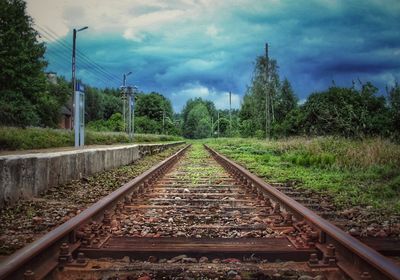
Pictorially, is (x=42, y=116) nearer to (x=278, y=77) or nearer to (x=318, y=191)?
(x=278, y=77)

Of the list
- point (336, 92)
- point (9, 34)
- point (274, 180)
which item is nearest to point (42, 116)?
point (9, 34)

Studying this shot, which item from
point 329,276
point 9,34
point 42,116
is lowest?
point 329,276

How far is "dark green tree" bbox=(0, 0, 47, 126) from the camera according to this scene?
3781 cm

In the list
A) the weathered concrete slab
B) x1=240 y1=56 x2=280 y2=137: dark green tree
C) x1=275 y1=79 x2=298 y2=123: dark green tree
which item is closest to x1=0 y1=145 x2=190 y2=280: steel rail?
the weathered concrete slab

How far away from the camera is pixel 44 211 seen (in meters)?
4.94

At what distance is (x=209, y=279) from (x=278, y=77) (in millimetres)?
65936

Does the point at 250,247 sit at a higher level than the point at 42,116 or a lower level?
lower

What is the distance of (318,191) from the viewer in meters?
6.86

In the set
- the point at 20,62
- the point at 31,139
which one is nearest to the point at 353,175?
the point at 31,139

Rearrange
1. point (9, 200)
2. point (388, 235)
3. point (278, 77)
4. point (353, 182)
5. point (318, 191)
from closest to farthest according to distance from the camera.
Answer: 1. point (388, 235)
2. point (9, 200)
3. point (318, 191)
4. point (353, 182)
5. point (278, 77)

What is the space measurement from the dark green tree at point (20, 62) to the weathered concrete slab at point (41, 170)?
95.7 ft

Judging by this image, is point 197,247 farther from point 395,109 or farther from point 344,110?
point 344,110

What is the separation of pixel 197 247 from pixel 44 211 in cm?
248

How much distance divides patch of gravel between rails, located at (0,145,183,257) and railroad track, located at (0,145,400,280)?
44cm
